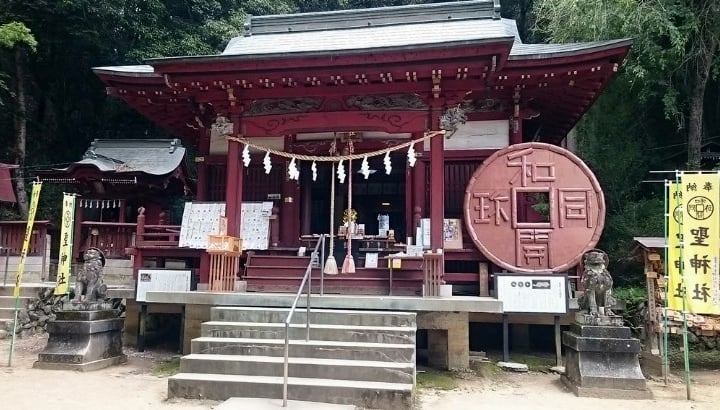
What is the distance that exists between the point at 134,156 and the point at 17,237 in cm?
500

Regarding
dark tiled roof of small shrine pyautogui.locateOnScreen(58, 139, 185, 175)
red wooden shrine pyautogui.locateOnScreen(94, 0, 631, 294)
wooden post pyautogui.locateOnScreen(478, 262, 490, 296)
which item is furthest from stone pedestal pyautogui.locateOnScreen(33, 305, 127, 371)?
dark tiled roof of small shrine pyautogui.locateOnScreen(58, 139, 185, 175)

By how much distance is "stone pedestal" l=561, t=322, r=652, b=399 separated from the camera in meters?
6.12

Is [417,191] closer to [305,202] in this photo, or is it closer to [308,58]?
[305,202]

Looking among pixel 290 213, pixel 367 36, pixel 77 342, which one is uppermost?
pixel 367 36

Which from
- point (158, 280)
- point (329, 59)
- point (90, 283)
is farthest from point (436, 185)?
point (90, 283)

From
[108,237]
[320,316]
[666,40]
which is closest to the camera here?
[320,316]

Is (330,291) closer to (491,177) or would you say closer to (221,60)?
(491,177)

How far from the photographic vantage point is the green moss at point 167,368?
750cm

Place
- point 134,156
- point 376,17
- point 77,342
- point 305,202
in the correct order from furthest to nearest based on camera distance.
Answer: point 134,156 → point 376,17 → point 305,202 → point 77,342

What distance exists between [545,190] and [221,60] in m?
5.88

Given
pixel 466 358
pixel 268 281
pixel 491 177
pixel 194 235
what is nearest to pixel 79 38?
pixel 194 235

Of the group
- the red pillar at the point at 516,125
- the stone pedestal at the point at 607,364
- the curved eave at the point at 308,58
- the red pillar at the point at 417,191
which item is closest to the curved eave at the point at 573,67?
the red pillar at the point at 516,125

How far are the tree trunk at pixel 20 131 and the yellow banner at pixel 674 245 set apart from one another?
18.7 m

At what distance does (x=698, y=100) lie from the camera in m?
11.5
